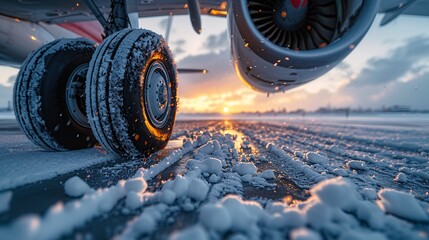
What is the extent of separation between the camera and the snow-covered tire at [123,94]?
5.06 ft

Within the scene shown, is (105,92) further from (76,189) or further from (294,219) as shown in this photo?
(294,219)

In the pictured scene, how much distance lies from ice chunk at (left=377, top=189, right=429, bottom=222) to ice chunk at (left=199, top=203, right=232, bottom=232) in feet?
2.30

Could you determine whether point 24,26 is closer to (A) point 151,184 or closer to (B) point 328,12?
(A) point 151,184

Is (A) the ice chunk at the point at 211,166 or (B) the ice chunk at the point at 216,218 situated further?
(A) the ice chunk at the point at 211,166

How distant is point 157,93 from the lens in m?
1.93

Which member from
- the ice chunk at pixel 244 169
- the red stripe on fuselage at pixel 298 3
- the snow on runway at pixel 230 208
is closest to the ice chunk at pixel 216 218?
the snow on runway at pixel 230 208

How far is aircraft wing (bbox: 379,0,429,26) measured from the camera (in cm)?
356

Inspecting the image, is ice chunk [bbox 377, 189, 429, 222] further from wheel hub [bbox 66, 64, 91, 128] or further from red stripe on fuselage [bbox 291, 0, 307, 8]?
red stripe on fuselage [bbox 291, 0, 307, 8]

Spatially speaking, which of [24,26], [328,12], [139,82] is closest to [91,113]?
[139,82]

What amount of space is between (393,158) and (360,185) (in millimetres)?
1372

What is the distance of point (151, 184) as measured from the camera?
48.6 inches

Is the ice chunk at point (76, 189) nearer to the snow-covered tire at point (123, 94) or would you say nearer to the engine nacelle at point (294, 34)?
the snow-covered tire at point (123, 94)

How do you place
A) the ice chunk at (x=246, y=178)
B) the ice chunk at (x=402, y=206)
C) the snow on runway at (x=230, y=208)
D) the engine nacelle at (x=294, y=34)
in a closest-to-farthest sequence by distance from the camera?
the snow on runway at (x=230, y=208)
the ice chunk at (x=402, y=206)
the ice chunk at (x=246, y=178)
the engine nacelle at (x=294, y=34)

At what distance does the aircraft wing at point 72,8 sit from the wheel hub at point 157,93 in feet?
10.0
